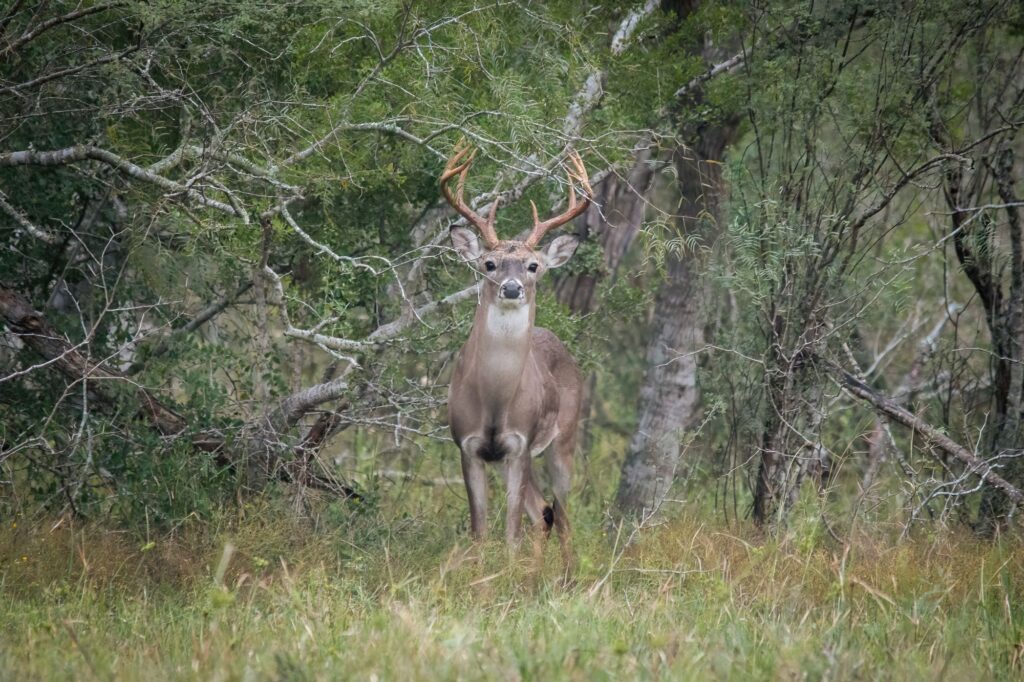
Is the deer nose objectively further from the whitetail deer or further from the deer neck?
the deer neck

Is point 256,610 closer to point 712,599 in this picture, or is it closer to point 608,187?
point 712,599

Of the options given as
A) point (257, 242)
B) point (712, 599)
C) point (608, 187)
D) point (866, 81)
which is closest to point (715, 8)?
point (866, 81)

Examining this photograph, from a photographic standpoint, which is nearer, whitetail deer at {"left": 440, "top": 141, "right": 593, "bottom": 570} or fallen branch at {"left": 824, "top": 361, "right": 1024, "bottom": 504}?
fallen branch at {"left": 824, "top": 361, "right": 1024, "bottom": 504}

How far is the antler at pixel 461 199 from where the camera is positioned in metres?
7.59

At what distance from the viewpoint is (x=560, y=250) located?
337 inches

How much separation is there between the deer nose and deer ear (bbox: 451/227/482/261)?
1.74 feet

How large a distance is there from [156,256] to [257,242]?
796 millimetres

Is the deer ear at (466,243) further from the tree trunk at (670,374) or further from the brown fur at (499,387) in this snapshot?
the tree trunk at (670,374)

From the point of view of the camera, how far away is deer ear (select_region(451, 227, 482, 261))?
807 centimetres

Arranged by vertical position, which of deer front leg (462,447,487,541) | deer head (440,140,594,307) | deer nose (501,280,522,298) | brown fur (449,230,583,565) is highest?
deer head (440,140,594,307)

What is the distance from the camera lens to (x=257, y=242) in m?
7.70

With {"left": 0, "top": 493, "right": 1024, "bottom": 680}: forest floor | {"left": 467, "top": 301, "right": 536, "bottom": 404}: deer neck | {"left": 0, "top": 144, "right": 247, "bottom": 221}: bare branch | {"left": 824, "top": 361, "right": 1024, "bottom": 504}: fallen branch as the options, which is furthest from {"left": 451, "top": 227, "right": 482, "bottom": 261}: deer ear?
{"left": 824, "top": 361, "right": 1024, "bottom": 504}: fallen branch

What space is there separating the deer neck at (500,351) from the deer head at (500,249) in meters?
0.08

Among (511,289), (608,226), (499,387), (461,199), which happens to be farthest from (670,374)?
(461,199)
